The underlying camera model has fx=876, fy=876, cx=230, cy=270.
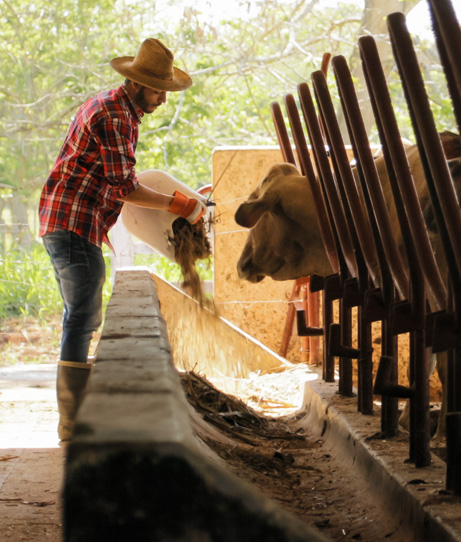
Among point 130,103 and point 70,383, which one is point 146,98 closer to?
point 130,103

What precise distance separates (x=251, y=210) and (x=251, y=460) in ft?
4.45

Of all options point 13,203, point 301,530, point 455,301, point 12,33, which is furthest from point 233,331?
point 13,203

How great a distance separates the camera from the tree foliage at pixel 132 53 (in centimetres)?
1300

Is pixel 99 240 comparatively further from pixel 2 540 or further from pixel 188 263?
pixel 2 540

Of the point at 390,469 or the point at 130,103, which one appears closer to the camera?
the point at 390,469

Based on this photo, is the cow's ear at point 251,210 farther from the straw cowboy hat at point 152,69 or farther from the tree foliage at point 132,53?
the tree foliage at point 132,53

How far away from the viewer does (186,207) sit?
4.62 metres

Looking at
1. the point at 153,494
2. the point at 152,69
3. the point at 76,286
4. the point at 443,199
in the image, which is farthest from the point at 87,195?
the point at 153,494

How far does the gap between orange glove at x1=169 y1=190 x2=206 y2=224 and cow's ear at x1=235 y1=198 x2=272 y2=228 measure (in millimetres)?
462

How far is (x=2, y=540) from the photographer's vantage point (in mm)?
2666

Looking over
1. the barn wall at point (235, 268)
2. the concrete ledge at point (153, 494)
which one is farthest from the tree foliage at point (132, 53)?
the concrete ledge at point (153, 494)

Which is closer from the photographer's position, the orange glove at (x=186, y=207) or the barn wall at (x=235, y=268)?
the orange glove at (x=186, y=207)

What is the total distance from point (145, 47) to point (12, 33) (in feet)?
36.2

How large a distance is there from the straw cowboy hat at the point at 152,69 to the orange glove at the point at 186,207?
1.85 feet
